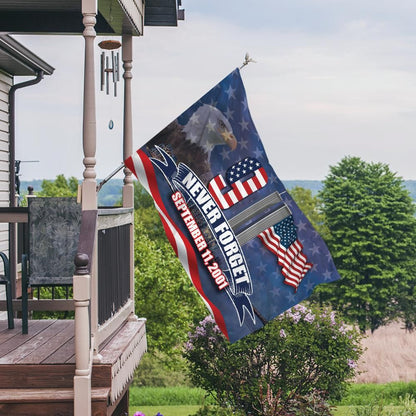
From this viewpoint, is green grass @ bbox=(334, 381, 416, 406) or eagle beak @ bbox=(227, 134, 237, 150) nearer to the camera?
eagle beak @ bbox=(227, 134, 237, 150)

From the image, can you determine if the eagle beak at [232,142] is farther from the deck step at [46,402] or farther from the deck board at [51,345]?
the deck step at [46,402]

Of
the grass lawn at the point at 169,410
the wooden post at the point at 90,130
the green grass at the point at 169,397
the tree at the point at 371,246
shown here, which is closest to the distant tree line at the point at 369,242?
the tree at the point at 371,246

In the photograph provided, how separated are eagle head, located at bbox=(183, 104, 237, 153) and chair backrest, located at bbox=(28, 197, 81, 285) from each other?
5.39ft

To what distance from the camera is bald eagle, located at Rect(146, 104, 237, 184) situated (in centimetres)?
648

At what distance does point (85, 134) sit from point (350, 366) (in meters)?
8.66

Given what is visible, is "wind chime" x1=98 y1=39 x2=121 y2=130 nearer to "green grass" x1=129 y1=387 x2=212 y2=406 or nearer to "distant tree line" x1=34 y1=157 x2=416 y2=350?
"green grass" x1=129 y1=387 x2=212 y2=406

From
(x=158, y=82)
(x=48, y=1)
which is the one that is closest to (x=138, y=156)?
(x=48, y=1)

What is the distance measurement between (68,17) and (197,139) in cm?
299

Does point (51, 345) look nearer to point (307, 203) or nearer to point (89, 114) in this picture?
point (89, 114)

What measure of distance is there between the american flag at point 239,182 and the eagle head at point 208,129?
23cm

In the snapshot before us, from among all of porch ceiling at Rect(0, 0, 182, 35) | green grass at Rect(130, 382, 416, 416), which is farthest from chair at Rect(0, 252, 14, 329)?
green grass at Rect(130, 382, 416, 416)

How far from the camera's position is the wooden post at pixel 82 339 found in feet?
17.1

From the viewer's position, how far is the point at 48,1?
8109mm

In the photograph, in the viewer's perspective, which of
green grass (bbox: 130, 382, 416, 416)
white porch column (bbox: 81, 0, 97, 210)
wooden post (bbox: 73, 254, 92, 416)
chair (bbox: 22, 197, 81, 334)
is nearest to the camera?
wooden post (bbox: 73, 254, 92, 416)
